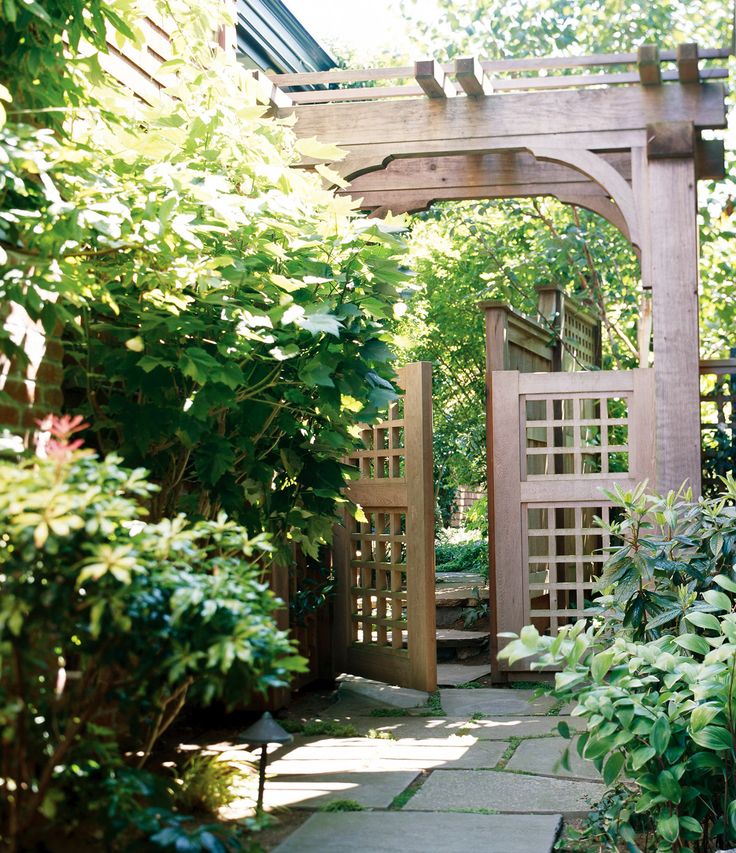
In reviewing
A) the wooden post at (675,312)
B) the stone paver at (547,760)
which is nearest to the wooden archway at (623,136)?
the wooden post at (675,312)

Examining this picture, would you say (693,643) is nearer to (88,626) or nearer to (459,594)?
(88,626)

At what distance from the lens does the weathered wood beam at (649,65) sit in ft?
17.6

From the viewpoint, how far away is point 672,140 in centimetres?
555

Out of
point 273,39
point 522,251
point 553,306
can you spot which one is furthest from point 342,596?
point 522,251

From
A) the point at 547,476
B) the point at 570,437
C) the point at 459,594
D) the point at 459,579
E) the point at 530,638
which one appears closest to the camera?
the point at 530,638

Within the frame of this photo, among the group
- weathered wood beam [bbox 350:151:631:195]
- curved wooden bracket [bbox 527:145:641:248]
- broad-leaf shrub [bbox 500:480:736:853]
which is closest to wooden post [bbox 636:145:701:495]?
curved wooden bracket [bbox 527:145:641:248]

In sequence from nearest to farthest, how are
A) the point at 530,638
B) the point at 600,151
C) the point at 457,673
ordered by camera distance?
the point at 530,638
the point at 600,151
the point at 457,673

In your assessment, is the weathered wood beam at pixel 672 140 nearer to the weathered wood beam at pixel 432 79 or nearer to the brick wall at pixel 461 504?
the weathered wood beam at pixel 432 79

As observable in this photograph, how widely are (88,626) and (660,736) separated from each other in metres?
1.66

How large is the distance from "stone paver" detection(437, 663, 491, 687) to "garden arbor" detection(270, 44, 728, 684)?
56 centimetres

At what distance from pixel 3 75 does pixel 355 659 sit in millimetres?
4076

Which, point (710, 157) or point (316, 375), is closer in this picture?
point (316, 375)

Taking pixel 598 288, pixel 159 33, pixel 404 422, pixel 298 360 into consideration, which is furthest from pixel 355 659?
pixel 598 288

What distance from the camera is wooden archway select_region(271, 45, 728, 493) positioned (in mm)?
5484
